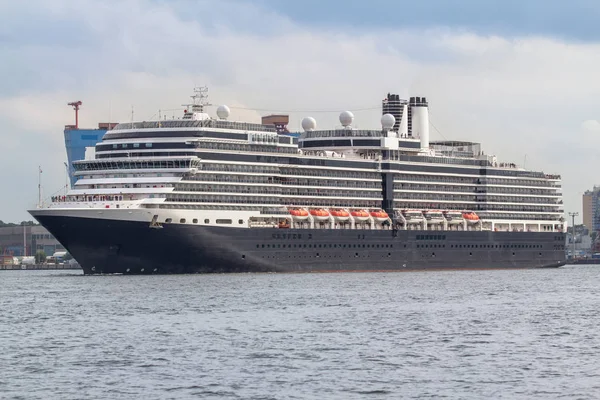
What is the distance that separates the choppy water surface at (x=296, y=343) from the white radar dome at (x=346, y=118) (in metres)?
48.8

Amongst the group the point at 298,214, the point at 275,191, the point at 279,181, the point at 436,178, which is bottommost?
the point at 298,214

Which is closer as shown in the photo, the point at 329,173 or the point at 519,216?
the point at 329,173

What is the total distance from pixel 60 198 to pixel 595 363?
73698mm

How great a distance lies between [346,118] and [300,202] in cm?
1777

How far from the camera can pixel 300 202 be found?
129m

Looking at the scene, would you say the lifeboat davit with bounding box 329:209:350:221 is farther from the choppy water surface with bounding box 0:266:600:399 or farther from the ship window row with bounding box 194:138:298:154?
the choppy water surface with bounding box 0:266:600:399

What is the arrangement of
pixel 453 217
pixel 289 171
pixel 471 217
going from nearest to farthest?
1. pixel 289 171
2. pixel 453 217
3. pixel 471 217

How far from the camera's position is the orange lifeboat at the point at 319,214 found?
128 metres

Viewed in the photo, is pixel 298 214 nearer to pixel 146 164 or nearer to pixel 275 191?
pixel 275 191

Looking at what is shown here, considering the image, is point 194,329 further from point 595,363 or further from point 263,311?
point 595,363

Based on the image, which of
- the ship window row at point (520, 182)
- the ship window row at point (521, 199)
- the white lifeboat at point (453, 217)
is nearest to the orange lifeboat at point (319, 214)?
the white lifeboat at point (453, 217)

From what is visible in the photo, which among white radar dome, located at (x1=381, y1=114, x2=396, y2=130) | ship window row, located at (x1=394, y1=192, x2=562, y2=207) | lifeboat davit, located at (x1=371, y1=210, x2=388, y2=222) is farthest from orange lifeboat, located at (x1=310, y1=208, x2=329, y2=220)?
white radar dome, located at (x1=381, y1=114, x2=396, y2=130)

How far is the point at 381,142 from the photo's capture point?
460 ft

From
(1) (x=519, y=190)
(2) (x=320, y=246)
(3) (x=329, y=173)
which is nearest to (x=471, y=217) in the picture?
(1) (x=519, y=190)
